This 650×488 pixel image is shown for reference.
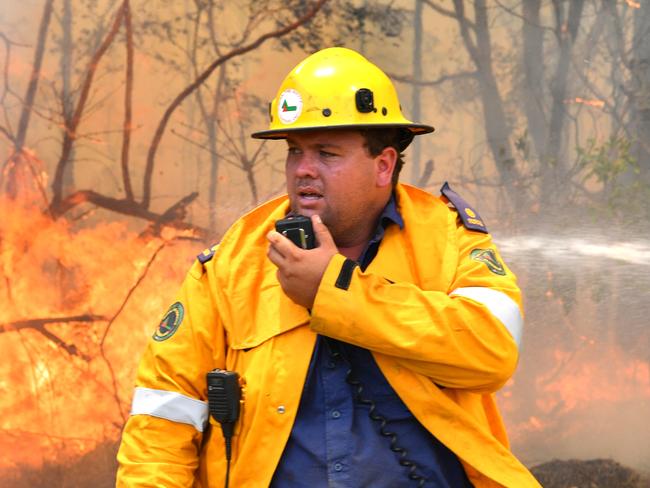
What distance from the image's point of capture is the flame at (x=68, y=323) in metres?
4.10

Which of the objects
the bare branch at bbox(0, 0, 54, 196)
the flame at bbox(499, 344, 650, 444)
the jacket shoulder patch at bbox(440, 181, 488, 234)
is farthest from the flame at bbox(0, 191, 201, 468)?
the jacket shoulder patch at bbox(440, 181, 488, 234)

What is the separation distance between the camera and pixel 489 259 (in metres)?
2.37

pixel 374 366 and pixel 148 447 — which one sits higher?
pixel 374 366

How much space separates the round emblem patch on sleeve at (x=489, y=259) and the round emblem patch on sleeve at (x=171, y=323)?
0.76 meters

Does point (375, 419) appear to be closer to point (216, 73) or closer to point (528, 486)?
point (528, 486)

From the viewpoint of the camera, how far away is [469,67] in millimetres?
4395

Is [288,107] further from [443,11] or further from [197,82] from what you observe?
[443,11]

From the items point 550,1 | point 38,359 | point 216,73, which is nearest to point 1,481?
point 38,359

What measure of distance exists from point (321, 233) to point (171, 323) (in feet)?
1.54

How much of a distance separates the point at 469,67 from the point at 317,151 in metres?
2.20

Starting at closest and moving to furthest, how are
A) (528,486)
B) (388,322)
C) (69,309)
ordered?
1. (388,322)
2. (528,486)
3. (69,309)

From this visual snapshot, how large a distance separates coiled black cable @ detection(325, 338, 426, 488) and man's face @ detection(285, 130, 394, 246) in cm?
37

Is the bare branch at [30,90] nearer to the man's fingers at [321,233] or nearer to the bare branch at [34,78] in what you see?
the bare branch at [34,78]

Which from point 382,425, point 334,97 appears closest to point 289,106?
point 334,97
